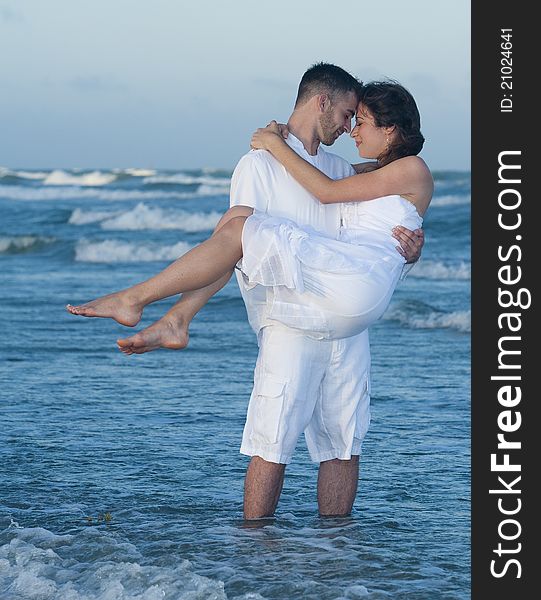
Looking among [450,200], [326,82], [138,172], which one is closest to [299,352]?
[326,82]

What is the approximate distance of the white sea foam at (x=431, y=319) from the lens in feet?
35.1

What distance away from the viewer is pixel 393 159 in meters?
4.57

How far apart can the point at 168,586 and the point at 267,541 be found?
1.95ft

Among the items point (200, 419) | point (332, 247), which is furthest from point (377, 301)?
point (200, 419)

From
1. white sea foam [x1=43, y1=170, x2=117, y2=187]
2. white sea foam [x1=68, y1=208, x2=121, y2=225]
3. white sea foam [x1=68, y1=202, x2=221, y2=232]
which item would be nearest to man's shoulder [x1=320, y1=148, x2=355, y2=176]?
white sea foam [x1=68, y1=202, x2=221, y2=232]

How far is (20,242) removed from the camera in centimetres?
1939

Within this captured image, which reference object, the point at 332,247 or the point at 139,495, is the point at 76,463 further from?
the point at 332,247

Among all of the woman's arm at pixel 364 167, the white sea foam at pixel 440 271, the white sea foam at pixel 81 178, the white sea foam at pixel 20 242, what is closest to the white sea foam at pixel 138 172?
the white sea foam at pixel 81 178

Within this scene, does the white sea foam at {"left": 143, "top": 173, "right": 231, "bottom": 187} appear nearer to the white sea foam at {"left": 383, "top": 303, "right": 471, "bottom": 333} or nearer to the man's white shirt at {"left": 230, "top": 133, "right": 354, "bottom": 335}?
the white sea foam at {"left": 383, "top": 303, "right": 471, "bottom": 333}

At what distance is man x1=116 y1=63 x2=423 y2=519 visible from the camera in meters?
4.38

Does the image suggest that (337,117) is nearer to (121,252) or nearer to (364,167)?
(364,167)

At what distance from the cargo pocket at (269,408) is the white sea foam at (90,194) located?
25.3m

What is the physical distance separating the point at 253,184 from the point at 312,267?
1.63ft

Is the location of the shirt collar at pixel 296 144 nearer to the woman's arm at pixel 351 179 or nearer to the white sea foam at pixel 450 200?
the woman's arm at pixel 351 179
